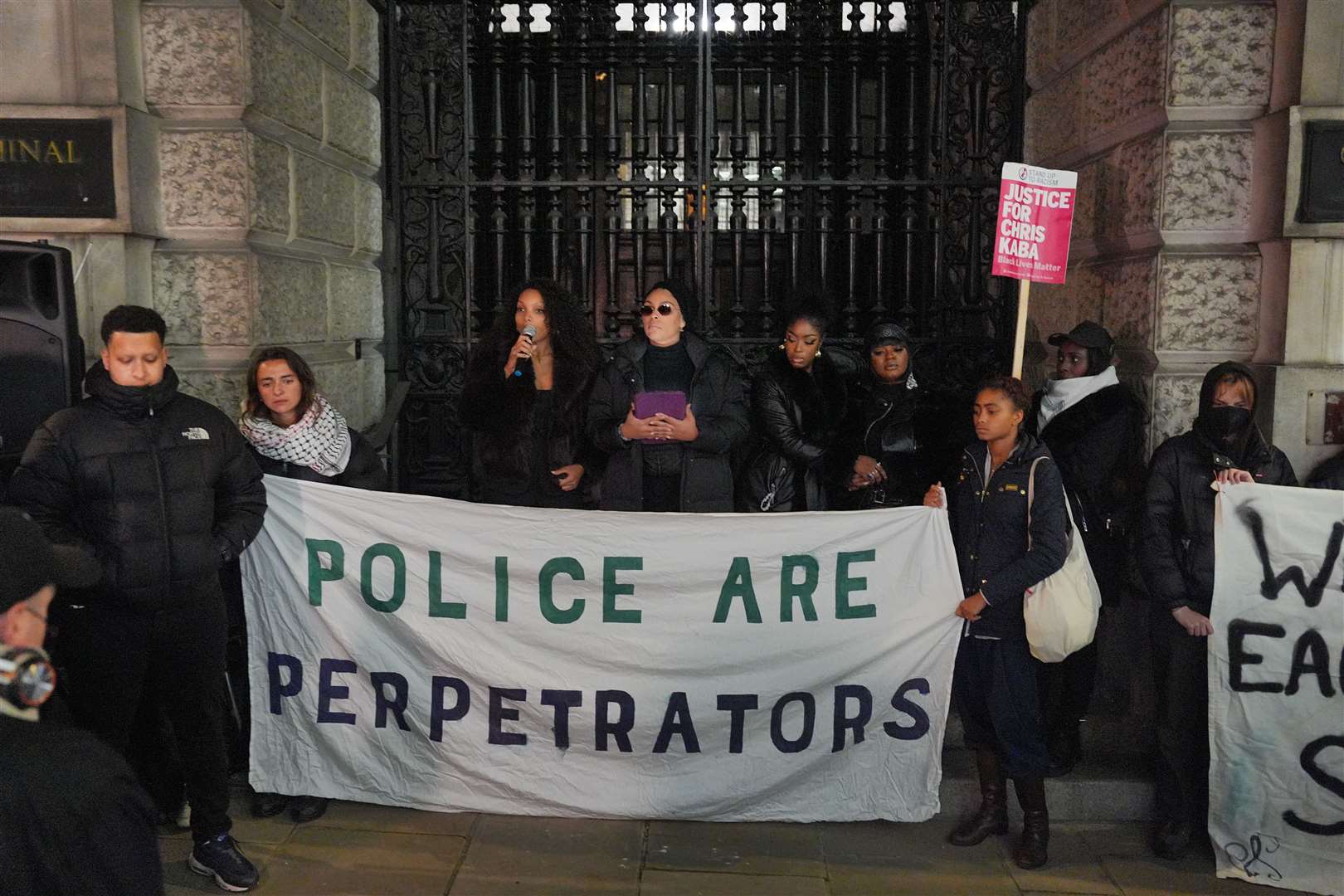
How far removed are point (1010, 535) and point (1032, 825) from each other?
113cm

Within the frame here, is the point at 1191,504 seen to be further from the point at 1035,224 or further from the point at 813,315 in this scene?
the point at 813,315

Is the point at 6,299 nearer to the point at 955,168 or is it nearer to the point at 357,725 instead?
the point at 357,725

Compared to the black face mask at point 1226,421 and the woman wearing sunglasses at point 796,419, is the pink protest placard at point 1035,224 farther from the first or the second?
the black face mask at point 1226,421

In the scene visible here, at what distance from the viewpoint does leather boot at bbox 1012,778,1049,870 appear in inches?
184

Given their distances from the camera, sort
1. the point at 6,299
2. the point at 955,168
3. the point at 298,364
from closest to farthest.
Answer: the point at 6,299 < the point at 298,364 < the point at 955,168

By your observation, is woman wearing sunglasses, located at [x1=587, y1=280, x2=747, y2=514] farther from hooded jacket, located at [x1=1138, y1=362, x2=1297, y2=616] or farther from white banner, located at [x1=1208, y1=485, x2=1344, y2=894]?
white banner, located at [x1=1208, y1=485, x2=1344, y2=894]

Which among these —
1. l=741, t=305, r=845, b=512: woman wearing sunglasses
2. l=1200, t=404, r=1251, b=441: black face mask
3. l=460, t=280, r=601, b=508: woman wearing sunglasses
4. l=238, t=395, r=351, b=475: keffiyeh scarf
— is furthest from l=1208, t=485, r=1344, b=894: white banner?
l=238, t=395, r=351, b=475: keffiyeh scarf

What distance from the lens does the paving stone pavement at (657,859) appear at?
446cm

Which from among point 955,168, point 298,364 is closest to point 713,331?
point 955,168

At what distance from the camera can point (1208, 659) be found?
15.5 feet

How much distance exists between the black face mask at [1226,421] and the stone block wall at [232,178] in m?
4.19

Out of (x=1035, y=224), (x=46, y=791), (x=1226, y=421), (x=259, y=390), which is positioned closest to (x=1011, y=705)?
(x=1226, y=421)

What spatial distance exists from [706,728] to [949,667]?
1.01 m

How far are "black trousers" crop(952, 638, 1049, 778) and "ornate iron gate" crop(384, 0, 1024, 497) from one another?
2.80 meters
